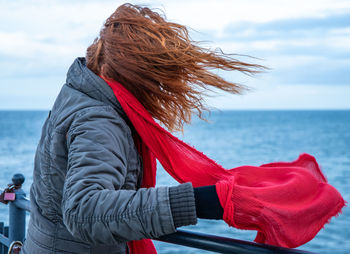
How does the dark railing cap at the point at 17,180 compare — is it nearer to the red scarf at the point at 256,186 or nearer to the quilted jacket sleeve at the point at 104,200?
the red scarf at the point at 256,186

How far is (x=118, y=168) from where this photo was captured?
1229 millimetres

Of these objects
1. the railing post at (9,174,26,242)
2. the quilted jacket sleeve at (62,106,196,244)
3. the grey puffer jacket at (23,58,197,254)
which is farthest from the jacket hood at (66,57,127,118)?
the railing post at (9,174,26,242)

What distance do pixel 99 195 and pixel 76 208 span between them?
0.26 feet

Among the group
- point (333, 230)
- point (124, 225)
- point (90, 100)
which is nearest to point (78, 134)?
point (90, 100)

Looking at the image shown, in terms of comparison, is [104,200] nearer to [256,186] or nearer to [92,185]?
[92,185]

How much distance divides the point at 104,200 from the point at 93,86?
0.39m

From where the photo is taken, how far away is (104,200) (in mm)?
1125

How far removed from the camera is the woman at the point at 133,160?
1.15 m

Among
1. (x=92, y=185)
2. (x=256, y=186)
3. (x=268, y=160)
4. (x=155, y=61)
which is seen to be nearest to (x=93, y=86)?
(x=155, y=61)

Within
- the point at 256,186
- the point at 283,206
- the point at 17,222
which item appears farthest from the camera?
the point at 17,222

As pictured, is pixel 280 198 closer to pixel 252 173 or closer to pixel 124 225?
pixel 252 173

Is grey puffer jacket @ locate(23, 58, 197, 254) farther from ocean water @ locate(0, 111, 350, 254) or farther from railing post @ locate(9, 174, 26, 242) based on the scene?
railing post @ locate(9, 174, 26, 242)

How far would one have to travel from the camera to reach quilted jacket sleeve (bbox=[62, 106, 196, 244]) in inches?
44.6

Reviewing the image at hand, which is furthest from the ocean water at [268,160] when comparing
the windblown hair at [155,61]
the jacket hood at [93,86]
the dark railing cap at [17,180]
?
the dark railing cap at [17,180]
